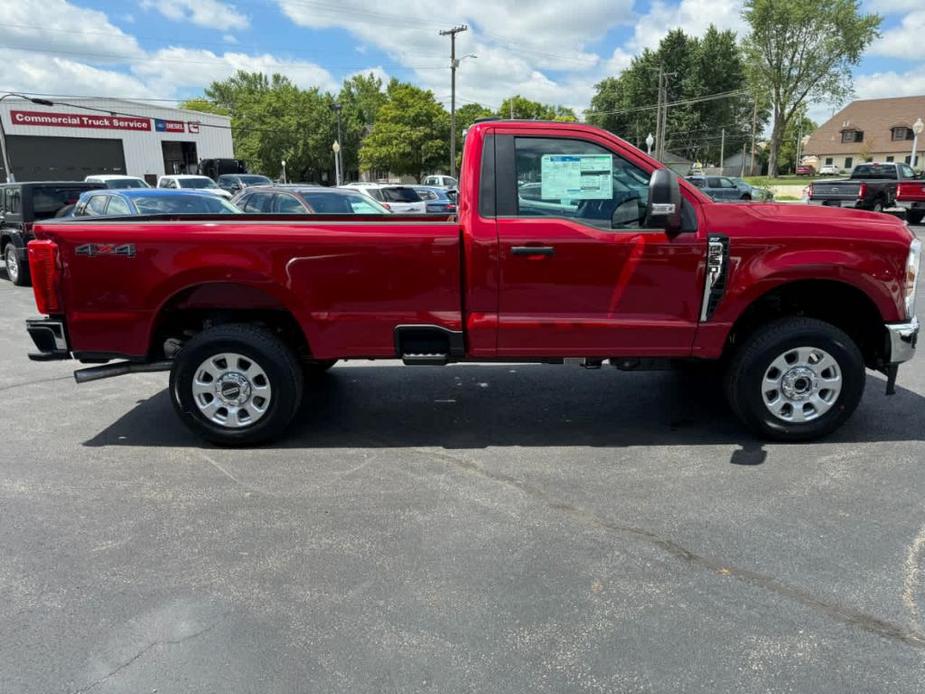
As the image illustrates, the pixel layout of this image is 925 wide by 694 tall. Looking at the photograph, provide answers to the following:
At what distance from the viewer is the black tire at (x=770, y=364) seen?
4.62m

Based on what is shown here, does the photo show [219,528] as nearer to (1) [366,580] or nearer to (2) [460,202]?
(1) [366,580]

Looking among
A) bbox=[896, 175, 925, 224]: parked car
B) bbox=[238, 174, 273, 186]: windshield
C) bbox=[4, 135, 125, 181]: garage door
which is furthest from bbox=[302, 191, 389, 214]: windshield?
bbox=[4, 135, 125, 181]: garage door

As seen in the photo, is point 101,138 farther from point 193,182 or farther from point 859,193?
point 859,193

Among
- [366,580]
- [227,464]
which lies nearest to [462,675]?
[366,580]

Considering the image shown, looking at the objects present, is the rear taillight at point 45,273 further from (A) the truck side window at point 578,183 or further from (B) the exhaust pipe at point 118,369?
(A) the truck side window at point 578,183

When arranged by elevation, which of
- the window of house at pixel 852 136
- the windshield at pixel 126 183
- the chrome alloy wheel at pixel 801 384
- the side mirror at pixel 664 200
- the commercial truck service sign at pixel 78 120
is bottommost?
the chrome alloy wheel at pixel 801 384

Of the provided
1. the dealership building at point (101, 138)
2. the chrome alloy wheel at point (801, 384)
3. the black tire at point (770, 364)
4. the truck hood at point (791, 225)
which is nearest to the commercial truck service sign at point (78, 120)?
the dealership building at point (101, 138)

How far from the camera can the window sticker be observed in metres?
4.53

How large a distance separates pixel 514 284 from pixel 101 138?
49489 mm

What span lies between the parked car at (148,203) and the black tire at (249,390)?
22.7 ft

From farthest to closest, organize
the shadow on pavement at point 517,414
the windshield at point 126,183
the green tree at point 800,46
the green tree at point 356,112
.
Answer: the green tree at point 356,112
the green tree at point 800,46
the windshield at point 126,183
the shadow on pavement at point 517,414


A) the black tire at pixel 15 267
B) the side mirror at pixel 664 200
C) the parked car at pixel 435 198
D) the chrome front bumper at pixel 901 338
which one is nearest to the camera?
the side mirror at pixel 664 200

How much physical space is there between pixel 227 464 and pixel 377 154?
5826 centimetres

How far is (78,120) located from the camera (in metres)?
43.9
